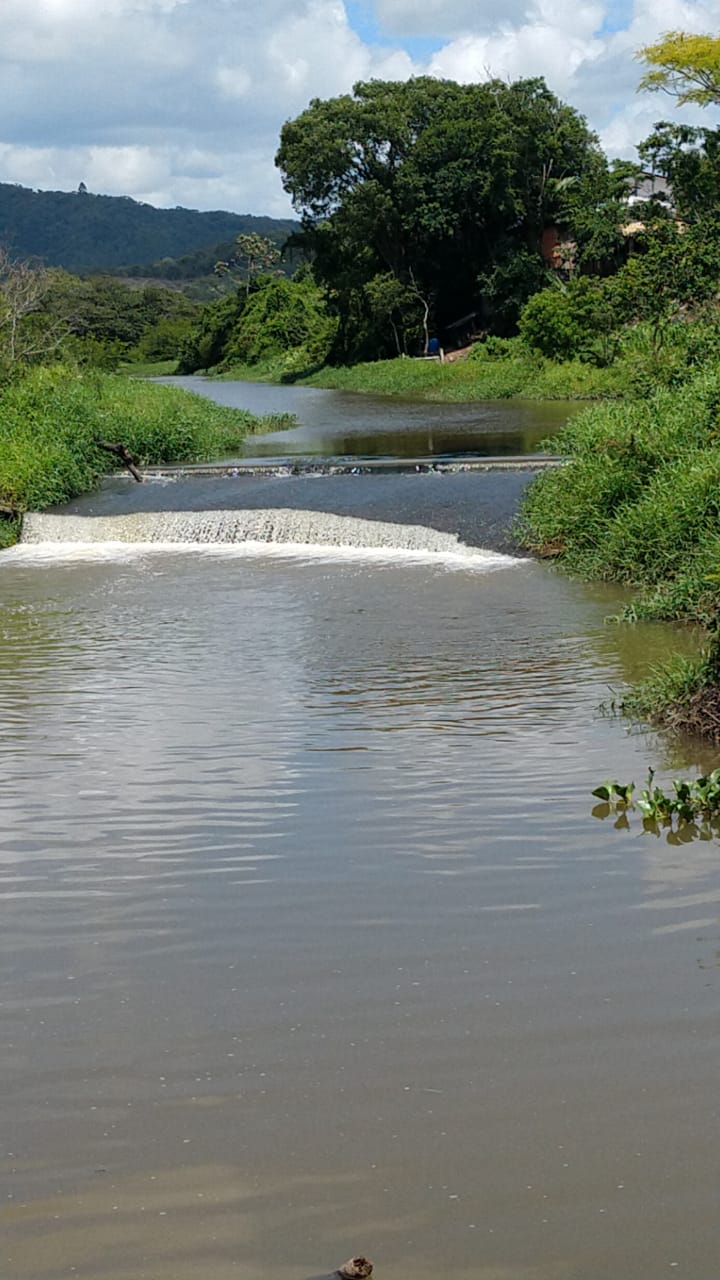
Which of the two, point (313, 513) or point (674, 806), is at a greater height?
point (313, 513)

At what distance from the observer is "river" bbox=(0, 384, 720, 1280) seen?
9.72 feet

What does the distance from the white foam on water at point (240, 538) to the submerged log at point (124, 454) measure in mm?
2658

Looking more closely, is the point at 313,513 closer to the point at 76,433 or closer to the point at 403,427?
the point at 76,433

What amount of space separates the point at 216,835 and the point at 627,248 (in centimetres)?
3689

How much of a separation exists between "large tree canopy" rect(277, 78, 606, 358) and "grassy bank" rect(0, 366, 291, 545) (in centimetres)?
1977

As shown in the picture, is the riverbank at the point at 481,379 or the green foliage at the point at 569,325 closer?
the riverbank at the point at 481,379

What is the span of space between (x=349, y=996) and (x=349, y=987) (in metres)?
0.06

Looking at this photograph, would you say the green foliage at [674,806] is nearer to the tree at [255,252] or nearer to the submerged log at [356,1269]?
the submerged log at [356,1269]

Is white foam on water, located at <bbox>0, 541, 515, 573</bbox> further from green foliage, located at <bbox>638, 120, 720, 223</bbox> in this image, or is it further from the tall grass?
green foliage, located at <bbox>638, 120, 720, 223</bbox>

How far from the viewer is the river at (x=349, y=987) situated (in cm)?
296

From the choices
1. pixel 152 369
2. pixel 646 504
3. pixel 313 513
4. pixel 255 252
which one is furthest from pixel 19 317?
pixel 255 252

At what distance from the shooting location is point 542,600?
1143 cm

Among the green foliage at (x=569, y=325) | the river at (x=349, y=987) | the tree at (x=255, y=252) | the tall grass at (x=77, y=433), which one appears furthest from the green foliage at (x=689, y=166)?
the tree at (x=255, y=252)

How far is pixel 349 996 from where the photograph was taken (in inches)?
159
